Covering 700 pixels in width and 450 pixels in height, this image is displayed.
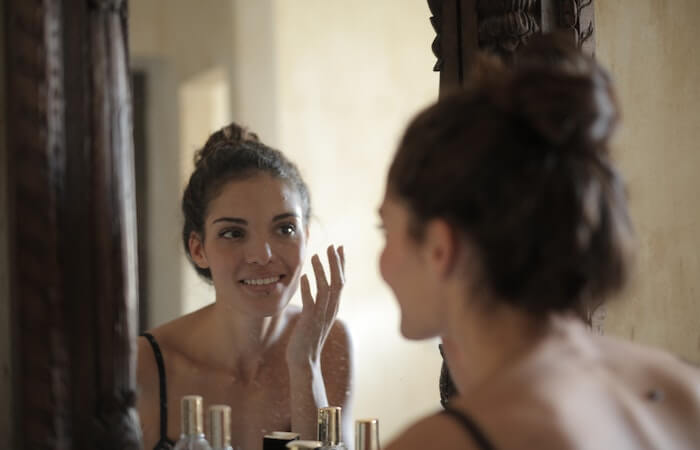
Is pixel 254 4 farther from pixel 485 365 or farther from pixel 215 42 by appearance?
pixel 485 365

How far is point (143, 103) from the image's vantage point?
0.78 metres

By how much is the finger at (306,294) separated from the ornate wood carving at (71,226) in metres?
0.19

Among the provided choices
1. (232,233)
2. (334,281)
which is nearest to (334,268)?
(334,281)

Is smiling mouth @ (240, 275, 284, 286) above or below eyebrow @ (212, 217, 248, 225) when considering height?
below

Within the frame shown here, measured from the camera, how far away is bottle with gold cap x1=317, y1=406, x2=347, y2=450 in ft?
2.78

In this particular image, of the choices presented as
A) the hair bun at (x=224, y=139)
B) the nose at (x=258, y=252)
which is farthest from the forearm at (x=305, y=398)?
the hair bun at (x=224, y=139)

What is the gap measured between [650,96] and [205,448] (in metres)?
0.74

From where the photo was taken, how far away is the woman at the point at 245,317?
796mm

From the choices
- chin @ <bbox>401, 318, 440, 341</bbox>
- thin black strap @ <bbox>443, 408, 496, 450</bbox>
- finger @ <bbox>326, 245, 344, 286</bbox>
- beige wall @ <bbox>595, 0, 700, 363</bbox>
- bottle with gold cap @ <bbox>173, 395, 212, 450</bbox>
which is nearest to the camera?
thin black strap @ <bbox>443, 408, 496, 450</bbox>

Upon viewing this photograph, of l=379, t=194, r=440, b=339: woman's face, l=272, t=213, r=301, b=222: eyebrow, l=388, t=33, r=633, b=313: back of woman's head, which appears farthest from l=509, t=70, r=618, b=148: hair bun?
l=272, t=213, r=301, b=222: eyebrow

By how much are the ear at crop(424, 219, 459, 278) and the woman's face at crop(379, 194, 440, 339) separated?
0.01 meters

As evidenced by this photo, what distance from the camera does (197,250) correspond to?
0.81 m

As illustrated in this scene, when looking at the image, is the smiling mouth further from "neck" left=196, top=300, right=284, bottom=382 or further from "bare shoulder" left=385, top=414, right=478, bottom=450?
"bare shoulder" left=385, top=414, right=478, bottom=450

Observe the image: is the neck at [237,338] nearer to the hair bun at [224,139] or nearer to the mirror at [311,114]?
the mirror at [311,114]
